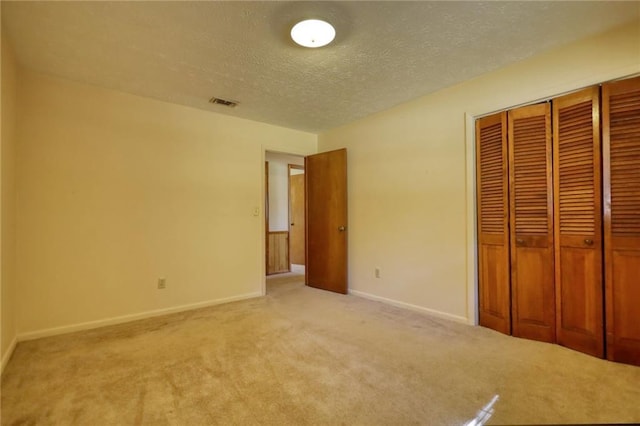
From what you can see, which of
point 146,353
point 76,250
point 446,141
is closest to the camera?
point 146,353

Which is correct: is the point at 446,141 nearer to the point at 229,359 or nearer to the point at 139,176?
the point at 229,359

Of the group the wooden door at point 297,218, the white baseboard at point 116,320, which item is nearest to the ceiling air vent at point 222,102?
the white baseboard at point 116,320

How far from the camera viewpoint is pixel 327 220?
4355mm

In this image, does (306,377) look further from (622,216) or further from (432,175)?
(622,216)

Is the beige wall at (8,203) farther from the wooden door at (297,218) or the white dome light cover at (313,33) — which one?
the wooden door at (297,218)

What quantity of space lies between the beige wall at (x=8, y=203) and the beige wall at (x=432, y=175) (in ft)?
11.1

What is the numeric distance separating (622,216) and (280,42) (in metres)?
2.74

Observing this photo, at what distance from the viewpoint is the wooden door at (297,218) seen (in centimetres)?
674

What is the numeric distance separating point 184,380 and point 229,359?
349mm

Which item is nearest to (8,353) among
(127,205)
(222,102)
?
(127,205)

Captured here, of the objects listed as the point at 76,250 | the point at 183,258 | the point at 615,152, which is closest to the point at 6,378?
the point at 76,250

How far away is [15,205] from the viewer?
251 cm

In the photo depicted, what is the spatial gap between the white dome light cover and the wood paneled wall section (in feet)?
13.6

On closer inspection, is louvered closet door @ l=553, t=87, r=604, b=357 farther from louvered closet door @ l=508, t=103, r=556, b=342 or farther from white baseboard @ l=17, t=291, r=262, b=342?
white baseboard @ l=17, t=291, r=262, b=342
